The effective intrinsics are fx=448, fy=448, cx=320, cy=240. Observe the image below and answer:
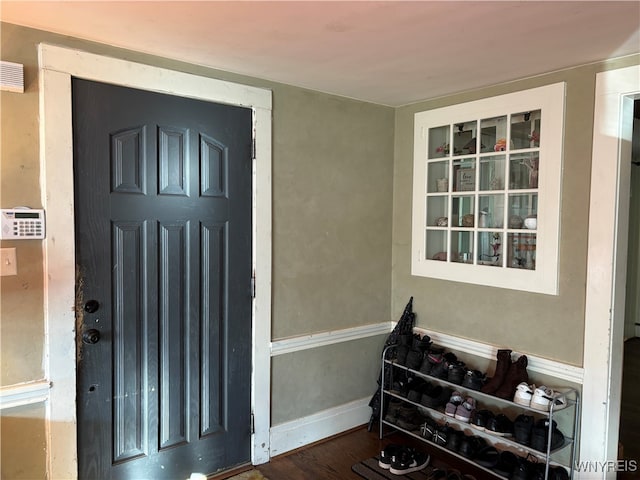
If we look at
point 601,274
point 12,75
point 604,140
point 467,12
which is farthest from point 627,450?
point 12,75

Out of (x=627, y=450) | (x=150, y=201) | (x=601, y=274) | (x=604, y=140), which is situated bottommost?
(x=627, y=450)

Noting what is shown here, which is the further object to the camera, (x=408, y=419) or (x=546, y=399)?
(x=408, y=419)

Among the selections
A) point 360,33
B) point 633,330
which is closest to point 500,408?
point 360,33

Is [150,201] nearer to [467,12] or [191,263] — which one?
[191,263]

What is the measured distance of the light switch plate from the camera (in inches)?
76.7

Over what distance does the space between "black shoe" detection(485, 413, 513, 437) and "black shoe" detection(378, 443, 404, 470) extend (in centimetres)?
59

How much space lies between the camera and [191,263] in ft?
8.17

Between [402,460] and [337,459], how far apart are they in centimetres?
42

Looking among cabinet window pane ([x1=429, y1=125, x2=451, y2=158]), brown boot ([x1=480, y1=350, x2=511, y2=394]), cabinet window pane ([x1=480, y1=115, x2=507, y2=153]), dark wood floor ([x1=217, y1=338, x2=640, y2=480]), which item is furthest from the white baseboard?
cabinet window pane ([x1=480, y1=115, x2=507, y2=153])

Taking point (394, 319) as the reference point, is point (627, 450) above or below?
below

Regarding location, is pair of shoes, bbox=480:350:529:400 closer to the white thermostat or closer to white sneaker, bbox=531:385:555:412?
white sneaker, bbox=531:385:555:412

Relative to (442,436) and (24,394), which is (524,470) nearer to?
(442,436)

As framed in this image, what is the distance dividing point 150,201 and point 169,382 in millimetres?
987

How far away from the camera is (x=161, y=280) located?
240 cm
